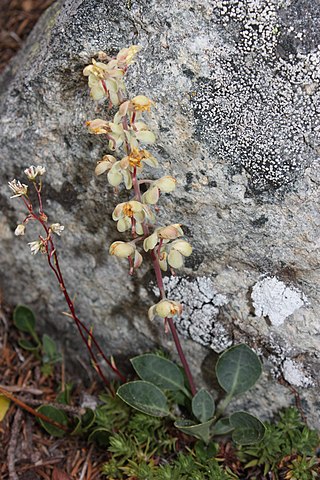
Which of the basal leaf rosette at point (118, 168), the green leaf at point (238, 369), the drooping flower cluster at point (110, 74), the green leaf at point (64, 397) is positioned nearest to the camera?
the drooping flower cluster at point (110, 74)

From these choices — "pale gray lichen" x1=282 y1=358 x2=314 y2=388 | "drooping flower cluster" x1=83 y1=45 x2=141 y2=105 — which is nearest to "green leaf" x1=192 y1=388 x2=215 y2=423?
"pale gray lichen" x1=282 y1=358 x2=314 y2=388

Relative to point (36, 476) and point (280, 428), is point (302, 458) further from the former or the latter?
point (36, 476)

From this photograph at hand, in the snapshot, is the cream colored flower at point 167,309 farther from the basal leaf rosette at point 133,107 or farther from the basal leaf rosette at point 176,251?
the basal leaf rosette at point 133,107

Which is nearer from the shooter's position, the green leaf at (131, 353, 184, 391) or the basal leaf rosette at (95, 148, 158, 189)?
the basal leaf rosette at (95, 148, 158, 189)

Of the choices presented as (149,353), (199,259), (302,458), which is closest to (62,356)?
(149,353)

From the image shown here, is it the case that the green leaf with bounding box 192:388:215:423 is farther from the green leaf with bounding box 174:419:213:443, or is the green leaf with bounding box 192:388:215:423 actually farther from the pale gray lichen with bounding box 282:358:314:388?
the pale gray lichen with bounding box 282:358:314:388

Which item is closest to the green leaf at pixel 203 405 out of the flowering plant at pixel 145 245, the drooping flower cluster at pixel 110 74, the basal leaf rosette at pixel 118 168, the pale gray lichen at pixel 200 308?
the flowering plant at pixel 145 245

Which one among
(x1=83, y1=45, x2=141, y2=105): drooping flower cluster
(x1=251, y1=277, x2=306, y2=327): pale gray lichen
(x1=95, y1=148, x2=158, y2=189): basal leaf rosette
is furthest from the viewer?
(x1=251, y1=277, x2=306, y2=327): pale gray lichen
